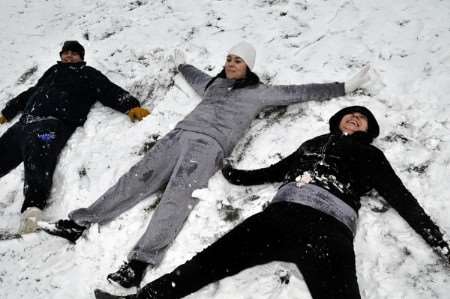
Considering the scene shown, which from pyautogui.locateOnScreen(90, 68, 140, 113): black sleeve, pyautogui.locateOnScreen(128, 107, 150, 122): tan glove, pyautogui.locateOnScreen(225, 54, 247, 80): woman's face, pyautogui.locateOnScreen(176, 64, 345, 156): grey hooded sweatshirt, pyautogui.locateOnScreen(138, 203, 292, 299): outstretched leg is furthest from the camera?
pyautogui.locateOnScreen(90, 68, 140, 113): black sleeve

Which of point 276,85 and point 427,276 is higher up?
point 276,85

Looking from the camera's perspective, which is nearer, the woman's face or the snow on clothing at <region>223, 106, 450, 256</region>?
the snow on clothing at <region>223, 106, 450, 256</region>

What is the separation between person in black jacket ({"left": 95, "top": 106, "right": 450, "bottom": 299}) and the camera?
3170mm

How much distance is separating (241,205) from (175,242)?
81 cm

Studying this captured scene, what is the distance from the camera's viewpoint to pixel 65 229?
4.48 metres

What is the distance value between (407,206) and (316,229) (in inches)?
36.3

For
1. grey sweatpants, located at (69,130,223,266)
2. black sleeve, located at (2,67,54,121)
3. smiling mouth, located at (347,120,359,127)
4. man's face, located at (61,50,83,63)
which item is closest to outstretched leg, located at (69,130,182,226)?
grey sweatpants, located at (69,130,223,266)

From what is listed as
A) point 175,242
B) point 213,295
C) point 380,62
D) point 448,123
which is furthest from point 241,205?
point 380,62

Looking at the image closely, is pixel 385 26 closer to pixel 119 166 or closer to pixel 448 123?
pixel 448 123

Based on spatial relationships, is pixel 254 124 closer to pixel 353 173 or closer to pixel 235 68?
pixel 235 68

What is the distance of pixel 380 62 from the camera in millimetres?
5781

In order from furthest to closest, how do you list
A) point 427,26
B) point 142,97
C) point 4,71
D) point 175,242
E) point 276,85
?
point 4,71 → point 142,97 → point 427,26 → point 276,85 → point 175,242

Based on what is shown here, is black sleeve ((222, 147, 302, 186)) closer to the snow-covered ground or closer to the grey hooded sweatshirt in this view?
the snow-covered ground

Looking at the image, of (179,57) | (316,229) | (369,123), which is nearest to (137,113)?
(179,57)
